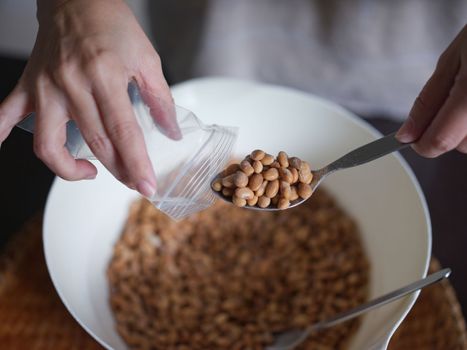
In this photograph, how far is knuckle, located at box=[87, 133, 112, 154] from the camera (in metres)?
0.50

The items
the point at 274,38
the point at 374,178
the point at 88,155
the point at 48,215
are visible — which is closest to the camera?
the point at 88,155

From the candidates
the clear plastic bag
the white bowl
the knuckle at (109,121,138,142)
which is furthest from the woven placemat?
the knuckle at (109,121,138,142)

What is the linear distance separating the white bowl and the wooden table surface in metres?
0.14

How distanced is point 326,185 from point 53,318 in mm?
453

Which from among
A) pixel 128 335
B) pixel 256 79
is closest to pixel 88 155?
pixel 128 335

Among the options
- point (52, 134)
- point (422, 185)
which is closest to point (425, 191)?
point (422, 185)

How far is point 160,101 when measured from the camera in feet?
1.87

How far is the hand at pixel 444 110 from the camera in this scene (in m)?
0.48

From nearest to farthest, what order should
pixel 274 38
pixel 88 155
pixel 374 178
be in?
pixel 88 155 < pixel 374 178 < pixel 274 38

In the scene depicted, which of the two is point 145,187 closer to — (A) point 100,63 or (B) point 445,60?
(A) point 100,63

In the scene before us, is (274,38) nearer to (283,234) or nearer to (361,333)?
(283,234)

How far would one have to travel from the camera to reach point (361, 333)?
2.32 feet

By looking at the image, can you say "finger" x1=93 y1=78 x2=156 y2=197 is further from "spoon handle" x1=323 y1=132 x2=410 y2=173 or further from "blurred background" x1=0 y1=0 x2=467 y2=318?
"blurred background" x1=0 y1=0 x2=467 y2=318

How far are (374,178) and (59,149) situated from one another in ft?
1.60
